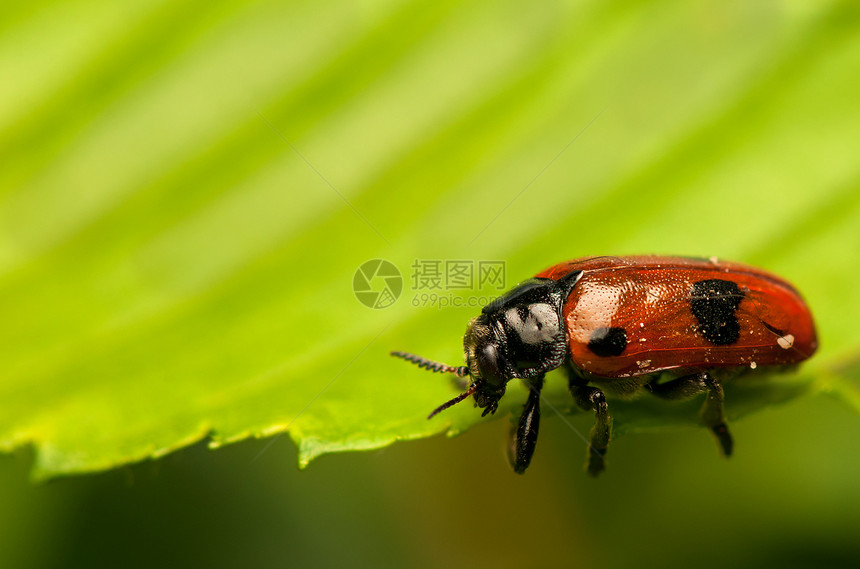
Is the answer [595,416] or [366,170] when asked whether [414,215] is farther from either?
[595,416]

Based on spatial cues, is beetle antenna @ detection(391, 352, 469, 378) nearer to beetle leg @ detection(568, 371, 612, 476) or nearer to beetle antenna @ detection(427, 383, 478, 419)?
beetle antenna @ detection(427, 383, 478, 419)

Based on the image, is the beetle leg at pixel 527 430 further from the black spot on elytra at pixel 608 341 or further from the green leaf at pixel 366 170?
the black spot on elytra at pixel 608 341

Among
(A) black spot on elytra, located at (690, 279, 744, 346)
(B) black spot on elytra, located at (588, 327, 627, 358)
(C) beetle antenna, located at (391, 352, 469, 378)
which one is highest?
(C) beetle antenna, located at (391, 352, 469, 378)

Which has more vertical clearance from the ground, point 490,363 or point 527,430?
point 490,363

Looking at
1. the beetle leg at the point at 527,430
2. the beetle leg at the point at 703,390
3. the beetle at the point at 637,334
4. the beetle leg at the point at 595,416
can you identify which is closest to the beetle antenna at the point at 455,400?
the beetle at the point at 637,334

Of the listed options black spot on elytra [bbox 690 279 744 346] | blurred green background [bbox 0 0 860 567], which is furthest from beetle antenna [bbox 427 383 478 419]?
black spot on elytra [bbox 690 279 744 346]

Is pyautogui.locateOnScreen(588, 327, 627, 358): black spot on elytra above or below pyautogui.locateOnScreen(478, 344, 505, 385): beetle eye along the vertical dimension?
below

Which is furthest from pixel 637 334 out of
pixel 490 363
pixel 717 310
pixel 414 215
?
pixel 414 215
